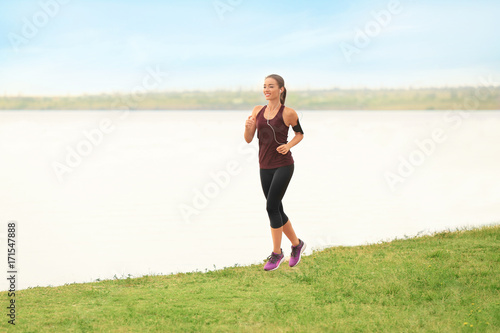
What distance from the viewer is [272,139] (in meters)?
9.20

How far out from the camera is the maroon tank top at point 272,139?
915 cm

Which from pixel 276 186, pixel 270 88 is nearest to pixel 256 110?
pixel 270 88

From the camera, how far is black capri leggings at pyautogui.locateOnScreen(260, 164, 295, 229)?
30.2ft

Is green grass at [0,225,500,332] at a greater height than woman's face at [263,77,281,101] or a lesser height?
lesser

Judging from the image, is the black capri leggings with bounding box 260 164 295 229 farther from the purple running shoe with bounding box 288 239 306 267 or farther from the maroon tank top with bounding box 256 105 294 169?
the purple running shoe with bounding box 288 239 306 267

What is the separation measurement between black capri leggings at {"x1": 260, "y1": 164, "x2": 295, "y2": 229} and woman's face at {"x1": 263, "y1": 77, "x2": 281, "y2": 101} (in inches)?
44.3

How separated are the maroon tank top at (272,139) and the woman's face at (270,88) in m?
0.23

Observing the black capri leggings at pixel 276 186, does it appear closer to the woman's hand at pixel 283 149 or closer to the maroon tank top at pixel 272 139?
the maroon tank top at pixel 272 139

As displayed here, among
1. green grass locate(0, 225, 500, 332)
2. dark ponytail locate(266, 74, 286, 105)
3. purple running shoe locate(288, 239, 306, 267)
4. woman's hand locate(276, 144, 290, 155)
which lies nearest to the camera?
green grass locate(0, 225, 500, 332)

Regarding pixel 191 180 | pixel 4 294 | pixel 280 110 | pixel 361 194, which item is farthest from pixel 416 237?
pixel 191 180

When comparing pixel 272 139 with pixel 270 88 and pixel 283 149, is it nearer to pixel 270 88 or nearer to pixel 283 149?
pixel 283 149

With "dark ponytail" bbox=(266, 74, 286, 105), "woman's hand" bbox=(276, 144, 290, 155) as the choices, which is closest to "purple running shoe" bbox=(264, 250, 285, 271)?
"woman's hand" bbox=(276, 144, 290, 155)

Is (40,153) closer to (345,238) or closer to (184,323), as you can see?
(345,238)

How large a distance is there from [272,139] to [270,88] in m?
0.80
